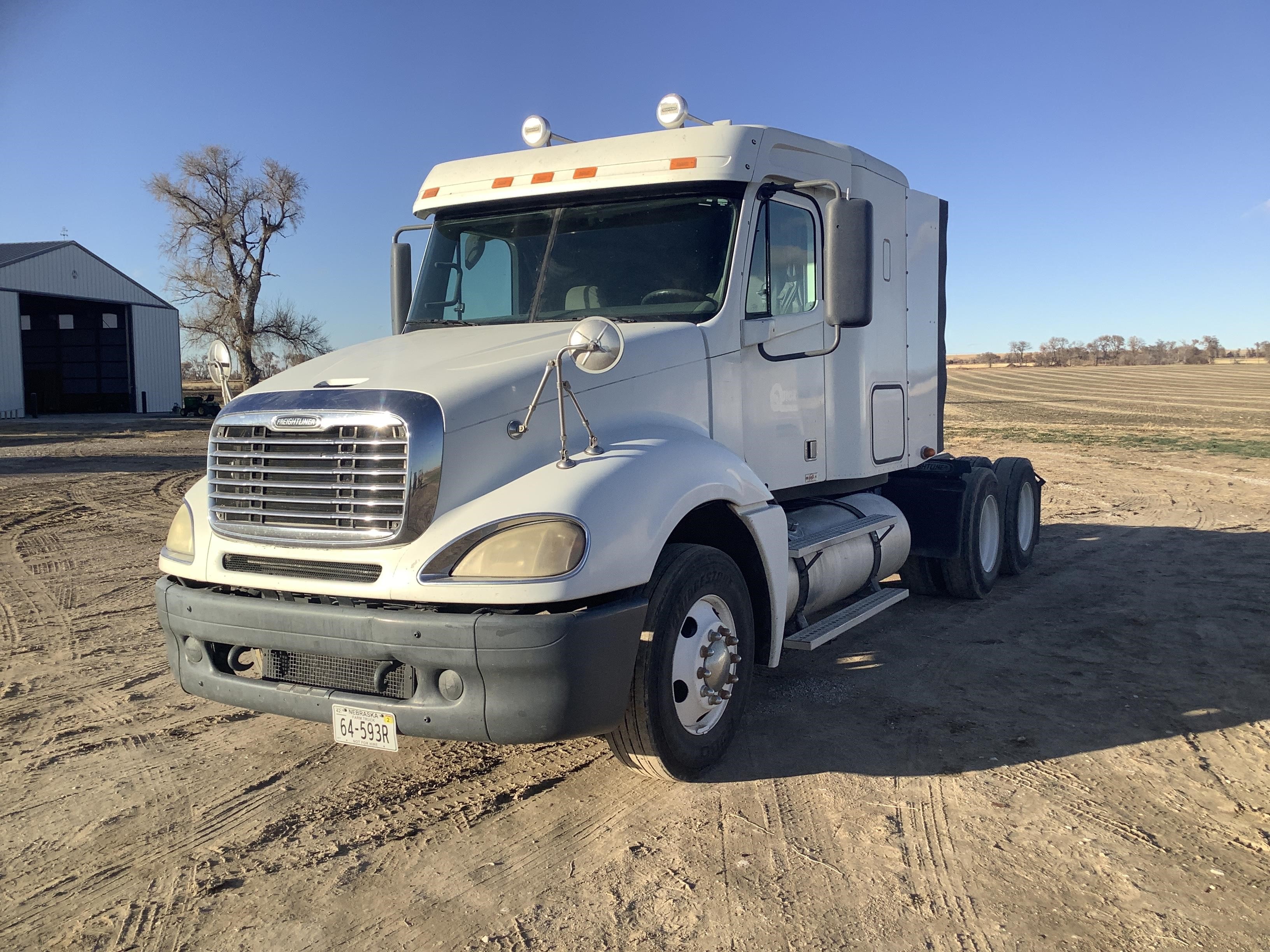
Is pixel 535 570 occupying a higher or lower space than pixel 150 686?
higher

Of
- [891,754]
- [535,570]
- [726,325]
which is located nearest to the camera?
Answer: [535,570]

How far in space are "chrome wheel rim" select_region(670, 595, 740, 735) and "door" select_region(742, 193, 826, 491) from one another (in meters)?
1.22

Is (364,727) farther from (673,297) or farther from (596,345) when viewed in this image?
(673,297)

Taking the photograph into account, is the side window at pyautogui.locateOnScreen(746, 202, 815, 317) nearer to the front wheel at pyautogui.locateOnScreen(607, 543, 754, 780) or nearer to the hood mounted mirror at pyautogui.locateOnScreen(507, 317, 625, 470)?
the hood mounted mirror at pyautogui.locateOnScreen(507, 317, 625, 470)

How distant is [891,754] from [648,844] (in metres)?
1.46

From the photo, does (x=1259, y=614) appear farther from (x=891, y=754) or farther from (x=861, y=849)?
(x=861, y=849)

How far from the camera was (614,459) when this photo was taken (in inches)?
Result: 155

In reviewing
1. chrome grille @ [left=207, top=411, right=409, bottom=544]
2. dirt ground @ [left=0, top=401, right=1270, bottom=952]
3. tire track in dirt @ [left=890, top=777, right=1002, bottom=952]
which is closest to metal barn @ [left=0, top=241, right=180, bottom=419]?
dirt ground @ [left=0, top=401, right=1270, bottom=952]

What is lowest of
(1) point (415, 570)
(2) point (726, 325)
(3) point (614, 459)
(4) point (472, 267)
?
(1) point (415, 570)

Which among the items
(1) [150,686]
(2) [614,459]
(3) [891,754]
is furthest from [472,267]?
(3) [891,754]

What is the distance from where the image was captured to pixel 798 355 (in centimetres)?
544

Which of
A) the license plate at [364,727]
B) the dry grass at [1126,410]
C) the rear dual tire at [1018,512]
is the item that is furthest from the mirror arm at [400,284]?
the dry grass at [1126,410]

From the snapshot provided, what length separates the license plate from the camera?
3.66m

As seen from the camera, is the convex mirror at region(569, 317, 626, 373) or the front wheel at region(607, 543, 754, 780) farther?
the front wheel at region(607, 543, 754, 780)
